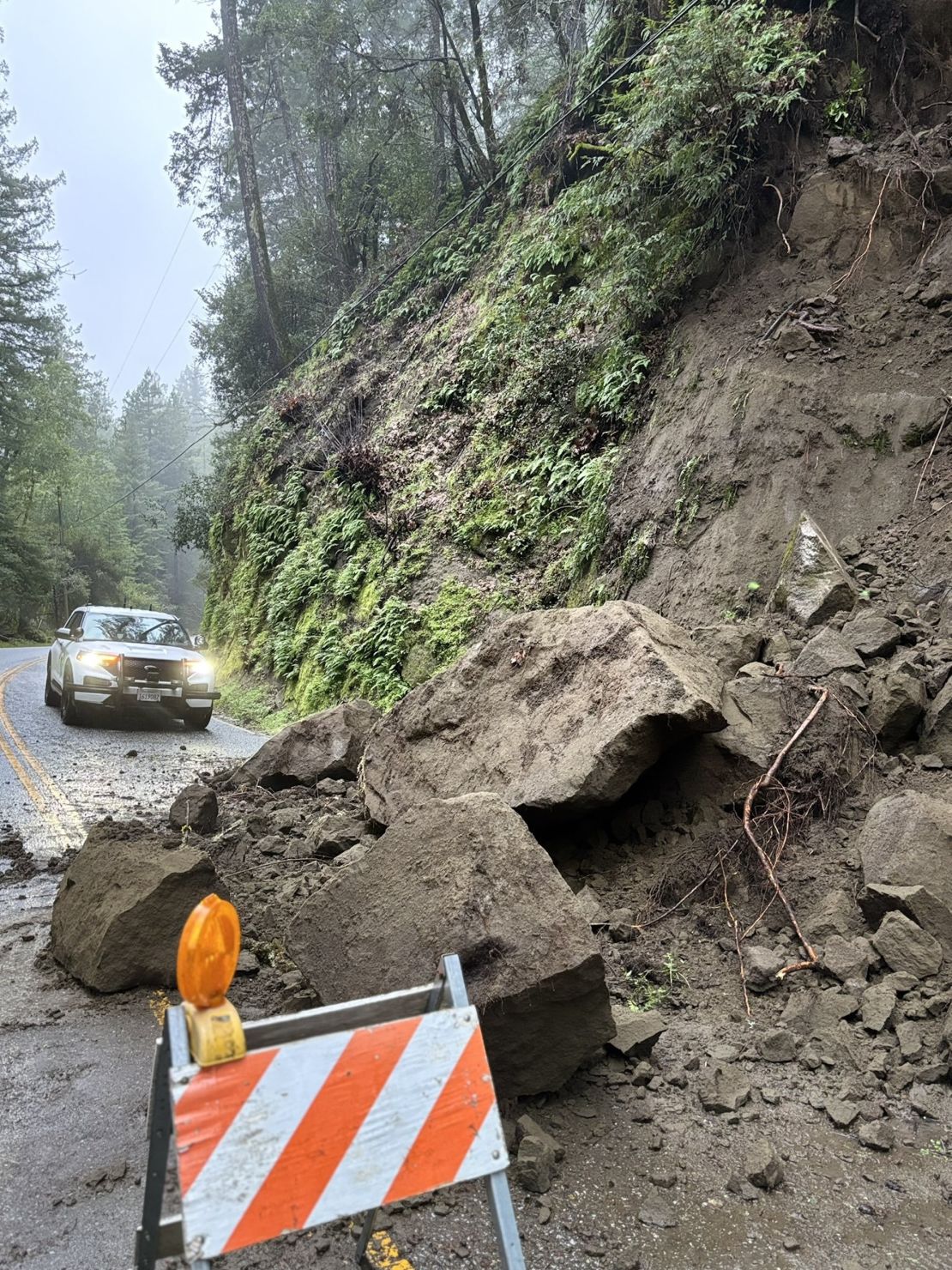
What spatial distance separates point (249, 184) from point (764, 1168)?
1204 inches

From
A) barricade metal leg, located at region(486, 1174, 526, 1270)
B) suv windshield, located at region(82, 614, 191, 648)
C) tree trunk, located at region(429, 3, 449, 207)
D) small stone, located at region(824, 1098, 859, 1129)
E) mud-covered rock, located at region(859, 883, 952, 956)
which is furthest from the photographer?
tree trunk, located at region(429, 3, 449, 207)

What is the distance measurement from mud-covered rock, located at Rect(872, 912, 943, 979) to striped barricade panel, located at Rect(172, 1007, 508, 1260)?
8.98 feet

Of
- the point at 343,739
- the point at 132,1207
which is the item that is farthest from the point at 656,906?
the point at 343,739

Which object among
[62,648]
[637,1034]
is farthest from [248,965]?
[62,648]

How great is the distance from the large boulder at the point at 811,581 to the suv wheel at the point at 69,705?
10.3 metres

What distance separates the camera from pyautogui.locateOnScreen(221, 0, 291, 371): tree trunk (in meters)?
27.0

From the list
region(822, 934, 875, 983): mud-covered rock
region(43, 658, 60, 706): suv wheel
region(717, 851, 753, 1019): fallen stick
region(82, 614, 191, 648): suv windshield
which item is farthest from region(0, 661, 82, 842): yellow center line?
region(822, 934, 875, 983): mud-covered rock

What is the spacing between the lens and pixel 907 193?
935 centimetres

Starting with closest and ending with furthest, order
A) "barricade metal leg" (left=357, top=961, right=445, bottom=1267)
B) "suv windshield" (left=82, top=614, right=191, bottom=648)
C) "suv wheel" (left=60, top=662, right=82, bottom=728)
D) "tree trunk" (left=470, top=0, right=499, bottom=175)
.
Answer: "barricade metal leg" (left=357, top=961, right=445, bottom=1267) < "suv wheel" (left=60, top=662, right=82, bottom=728) < "suv windshield" (left=82, top=614, right=191, bottom=648) < "tree trunk" (left=470, top=0, right=499, bottom=175)

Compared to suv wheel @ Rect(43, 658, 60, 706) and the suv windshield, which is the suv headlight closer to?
the suv windshield

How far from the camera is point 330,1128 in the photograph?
6.56ft

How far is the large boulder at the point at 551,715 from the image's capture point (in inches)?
208

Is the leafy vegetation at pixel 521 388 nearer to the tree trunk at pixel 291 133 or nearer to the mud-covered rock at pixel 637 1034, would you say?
the mud-covered rock at pixel 637 1034

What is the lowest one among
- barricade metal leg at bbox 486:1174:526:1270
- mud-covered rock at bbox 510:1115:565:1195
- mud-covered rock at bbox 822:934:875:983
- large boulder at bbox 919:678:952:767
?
mud-covered rock at bbox 822:934:875:983
